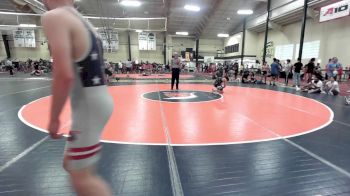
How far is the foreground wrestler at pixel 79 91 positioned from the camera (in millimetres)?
912

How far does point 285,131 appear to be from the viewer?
11.6 ft

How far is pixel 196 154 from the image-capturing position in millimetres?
2625

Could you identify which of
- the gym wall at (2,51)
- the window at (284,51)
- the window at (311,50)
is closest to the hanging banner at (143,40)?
the window at (284,51)

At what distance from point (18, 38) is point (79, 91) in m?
26.8

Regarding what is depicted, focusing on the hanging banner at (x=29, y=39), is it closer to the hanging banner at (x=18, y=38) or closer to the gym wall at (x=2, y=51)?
the hanging banner at (x=18, y=38)

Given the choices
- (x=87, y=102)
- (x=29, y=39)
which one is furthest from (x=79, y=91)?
(x=29, y=39)

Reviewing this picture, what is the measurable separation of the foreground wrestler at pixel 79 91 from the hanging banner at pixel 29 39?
2602cm

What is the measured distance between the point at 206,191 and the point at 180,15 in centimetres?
2160

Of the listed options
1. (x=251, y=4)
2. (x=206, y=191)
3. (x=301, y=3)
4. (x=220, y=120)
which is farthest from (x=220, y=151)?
(x=251, y=4)

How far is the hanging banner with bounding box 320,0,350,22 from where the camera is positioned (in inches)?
454

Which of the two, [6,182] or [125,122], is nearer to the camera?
[6,182]

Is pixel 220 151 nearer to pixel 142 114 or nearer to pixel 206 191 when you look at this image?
pixel 206 191

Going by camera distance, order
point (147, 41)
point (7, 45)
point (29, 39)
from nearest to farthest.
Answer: point (29, 39), point (7, 45), point (147, 41)

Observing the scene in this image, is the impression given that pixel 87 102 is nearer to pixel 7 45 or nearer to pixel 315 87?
pixel 315 87
